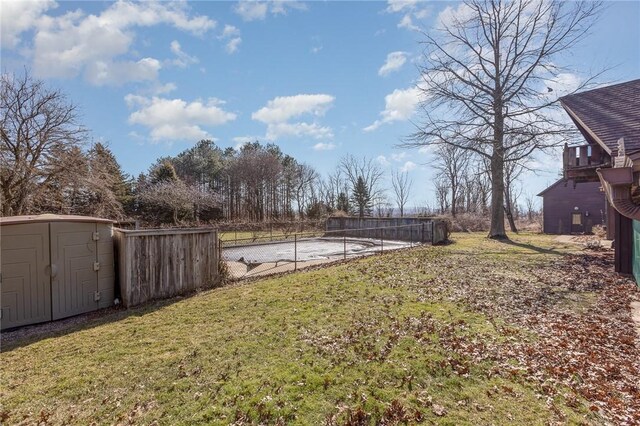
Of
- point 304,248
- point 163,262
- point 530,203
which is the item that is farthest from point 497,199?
point 530,203

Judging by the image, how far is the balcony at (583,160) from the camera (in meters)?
9.75

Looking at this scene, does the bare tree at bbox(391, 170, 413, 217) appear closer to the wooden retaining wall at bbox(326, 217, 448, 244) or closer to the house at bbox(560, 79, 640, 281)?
the wooden retaining wall at bbox(326, 217, 448, 244)

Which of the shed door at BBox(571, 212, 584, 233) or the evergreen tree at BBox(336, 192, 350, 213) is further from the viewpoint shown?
the evergreen tree at BBox(336, 192, 350, 213)

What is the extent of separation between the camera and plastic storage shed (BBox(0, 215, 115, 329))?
16.7 ft

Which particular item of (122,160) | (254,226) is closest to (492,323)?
(254,226)

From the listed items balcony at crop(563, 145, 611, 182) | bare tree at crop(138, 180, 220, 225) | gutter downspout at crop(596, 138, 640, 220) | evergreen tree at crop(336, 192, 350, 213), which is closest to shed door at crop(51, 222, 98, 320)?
gutter downspout at crop(596, 138, 640, 220)

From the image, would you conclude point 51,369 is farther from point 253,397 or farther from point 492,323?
point 492,323

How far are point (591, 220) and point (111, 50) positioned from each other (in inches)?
1253

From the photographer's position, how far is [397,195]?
149 feet

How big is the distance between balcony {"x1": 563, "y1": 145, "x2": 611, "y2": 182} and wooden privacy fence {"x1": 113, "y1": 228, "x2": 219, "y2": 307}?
11.5m

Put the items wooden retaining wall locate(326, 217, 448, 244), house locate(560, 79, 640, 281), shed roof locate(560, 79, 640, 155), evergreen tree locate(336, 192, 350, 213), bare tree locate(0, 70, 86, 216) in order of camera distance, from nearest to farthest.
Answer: house locate(560, 79, 640, 281)
shed roof locate(560, 79, 640, 155)
bare tree locate(0, 70, 86, 216)
wooden retaining wall locate(326, 217, 448, 244)
evergreen tree locate(336, 192, 350, 213)

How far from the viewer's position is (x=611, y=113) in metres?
9.10

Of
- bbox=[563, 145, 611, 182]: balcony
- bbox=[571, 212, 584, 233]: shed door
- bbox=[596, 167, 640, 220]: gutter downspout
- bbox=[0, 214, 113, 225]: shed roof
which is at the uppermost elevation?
bbox=[563, 145, 611, 182]: balcony

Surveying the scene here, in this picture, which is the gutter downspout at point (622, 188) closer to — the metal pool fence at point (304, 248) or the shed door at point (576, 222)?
the metal pool fence at point (304, 248)
